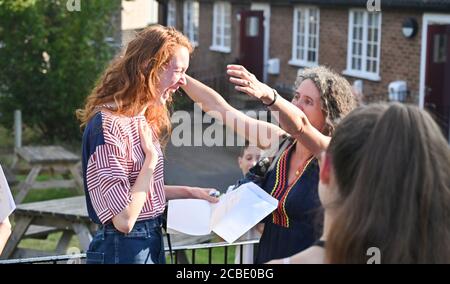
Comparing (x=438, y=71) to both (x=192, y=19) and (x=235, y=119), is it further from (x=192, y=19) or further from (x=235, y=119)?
(x=235, y=119)

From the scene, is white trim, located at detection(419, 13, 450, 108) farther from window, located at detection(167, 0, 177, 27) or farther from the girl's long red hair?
the girl's long red hair

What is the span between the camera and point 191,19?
24.6m

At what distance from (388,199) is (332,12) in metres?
16.4

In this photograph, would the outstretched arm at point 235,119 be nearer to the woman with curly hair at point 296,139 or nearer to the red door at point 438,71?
the woman with curly hair at point 296,139

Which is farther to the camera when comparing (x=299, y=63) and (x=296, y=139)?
(x=299, y=63)

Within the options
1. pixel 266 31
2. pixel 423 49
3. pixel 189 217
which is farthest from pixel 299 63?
pixel 189 217

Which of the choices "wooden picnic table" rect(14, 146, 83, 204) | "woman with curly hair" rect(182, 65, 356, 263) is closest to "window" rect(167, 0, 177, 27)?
"wooden picnic table" rect(14, 146, 83, 204)

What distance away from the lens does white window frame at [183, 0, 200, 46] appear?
24.3 metres

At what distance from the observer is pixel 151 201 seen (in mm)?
3338

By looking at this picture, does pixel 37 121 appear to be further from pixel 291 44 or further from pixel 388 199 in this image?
pixel 388 199

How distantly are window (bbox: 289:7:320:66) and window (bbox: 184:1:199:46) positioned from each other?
16.9 feet

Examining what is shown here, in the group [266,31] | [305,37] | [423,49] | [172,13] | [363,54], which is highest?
[172,13]

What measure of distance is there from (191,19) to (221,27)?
6.29 feet
